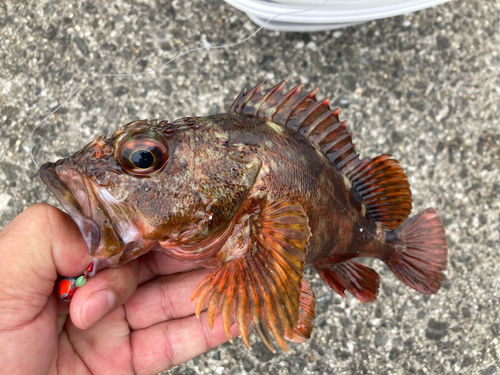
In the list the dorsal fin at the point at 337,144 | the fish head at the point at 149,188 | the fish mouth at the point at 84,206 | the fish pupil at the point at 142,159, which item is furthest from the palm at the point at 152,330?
the dorsal fin at the point at 337,144

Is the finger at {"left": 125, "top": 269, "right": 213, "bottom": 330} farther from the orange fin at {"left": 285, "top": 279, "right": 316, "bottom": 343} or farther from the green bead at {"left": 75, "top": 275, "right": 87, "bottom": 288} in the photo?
the orange fin at {"left": 285, "top": 279, "right": 316, "bottom": 343}

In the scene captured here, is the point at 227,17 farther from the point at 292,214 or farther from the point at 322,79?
the point at 292,214

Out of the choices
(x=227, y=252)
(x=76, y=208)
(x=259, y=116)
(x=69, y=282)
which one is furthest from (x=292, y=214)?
(x=69, y=282)

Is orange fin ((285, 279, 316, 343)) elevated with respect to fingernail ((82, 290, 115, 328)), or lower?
elevated

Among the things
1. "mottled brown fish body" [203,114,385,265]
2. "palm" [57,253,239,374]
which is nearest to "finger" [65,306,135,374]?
"palm" [57,253,239,374]

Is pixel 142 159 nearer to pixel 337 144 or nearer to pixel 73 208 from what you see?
pixel 73 208

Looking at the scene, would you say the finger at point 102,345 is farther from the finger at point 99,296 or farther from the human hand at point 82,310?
the finger at point 99,296

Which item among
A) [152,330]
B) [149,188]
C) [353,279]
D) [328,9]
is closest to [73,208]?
[149,188]
